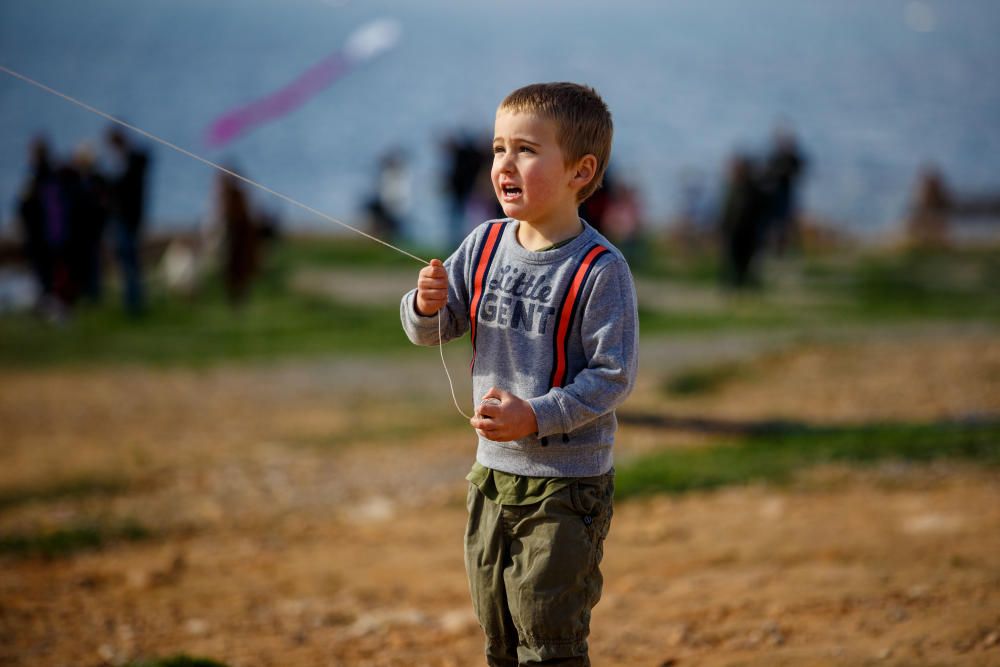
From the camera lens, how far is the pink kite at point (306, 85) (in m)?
44.3

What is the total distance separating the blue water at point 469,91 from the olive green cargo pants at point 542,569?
2459 centimetres

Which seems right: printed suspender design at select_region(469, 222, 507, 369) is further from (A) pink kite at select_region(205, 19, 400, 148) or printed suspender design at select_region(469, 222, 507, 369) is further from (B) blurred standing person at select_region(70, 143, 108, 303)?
(A) pink kite at select_region(205, 19, 400, 148)

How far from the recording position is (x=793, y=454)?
8.34 meters

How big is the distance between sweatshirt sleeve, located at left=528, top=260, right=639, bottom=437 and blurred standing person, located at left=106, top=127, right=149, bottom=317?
1467 centimetres

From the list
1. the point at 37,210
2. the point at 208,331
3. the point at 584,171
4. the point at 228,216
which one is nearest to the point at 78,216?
the point at 37,210

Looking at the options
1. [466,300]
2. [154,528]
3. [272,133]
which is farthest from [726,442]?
[272,133]

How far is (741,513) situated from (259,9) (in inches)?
2129

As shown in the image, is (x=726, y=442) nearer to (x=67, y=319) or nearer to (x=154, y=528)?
(x=154, y=528)

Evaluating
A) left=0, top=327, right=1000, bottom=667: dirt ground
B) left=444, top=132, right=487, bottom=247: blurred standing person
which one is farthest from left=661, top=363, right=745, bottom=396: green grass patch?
left=444, top=132, right=487, bottom=247: blurred standing person

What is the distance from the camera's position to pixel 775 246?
22828mm

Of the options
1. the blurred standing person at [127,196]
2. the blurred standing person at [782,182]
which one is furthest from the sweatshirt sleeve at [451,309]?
the blurred standing person at [782,182]

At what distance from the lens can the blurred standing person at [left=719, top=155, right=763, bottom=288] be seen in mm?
18234

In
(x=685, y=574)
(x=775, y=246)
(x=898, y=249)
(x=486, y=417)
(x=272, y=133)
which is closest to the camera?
(x=486, y=417)

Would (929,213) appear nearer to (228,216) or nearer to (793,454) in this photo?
(228,216)
